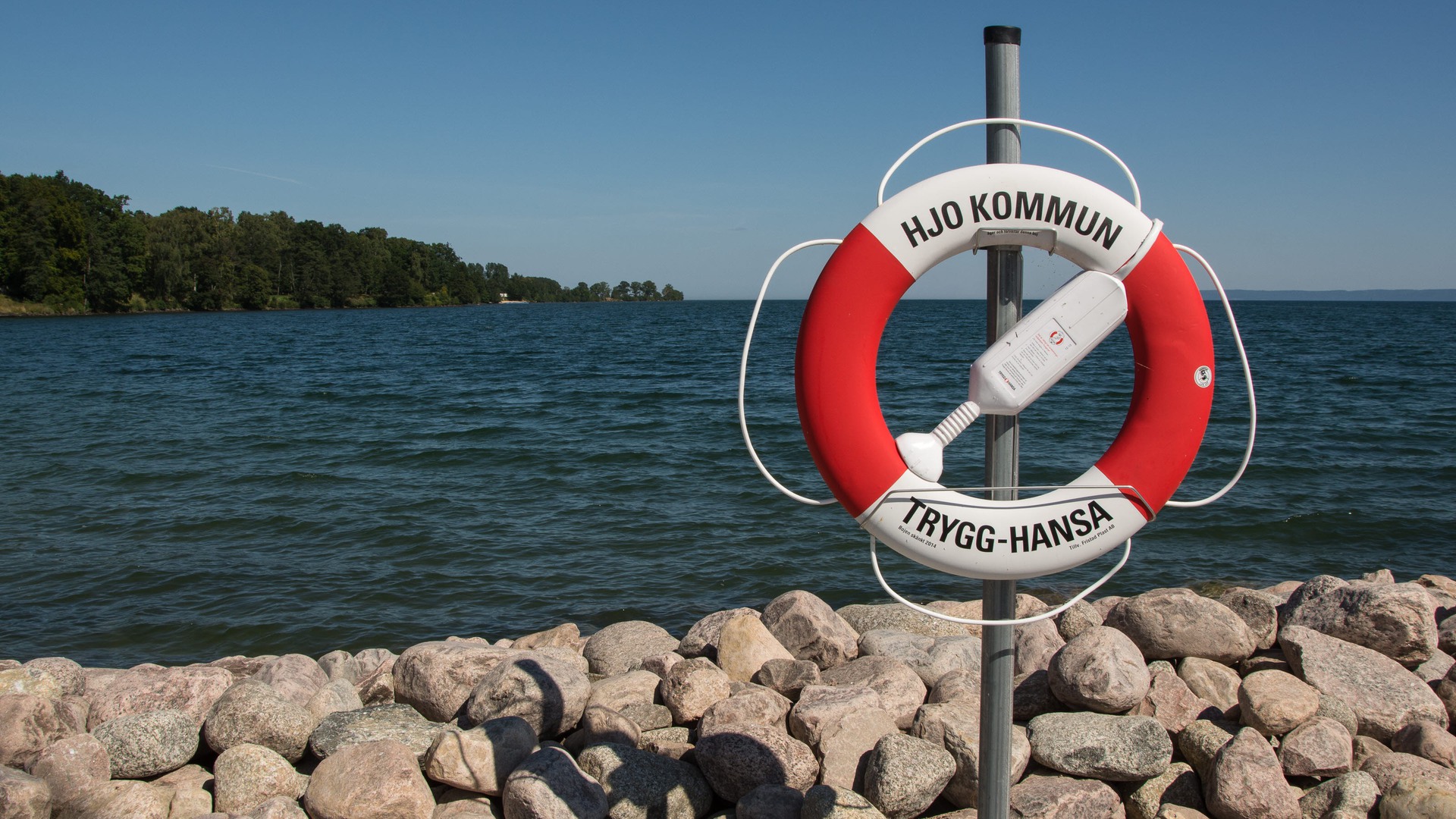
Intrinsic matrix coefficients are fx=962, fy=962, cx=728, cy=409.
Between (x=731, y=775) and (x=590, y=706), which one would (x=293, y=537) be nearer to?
(x=590, y=706)

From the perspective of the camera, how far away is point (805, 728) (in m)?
2.89

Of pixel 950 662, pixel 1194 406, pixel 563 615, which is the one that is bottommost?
pixel 563 615

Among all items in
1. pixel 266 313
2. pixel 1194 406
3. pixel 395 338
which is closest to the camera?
pixel 1194 406

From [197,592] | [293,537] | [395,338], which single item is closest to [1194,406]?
[197,592]

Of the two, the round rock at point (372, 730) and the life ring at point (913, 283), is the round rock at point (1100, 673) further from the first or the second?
the round rock at point (372, 730)

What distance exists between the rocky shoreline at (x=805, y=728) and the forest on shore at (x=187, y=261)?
54231 millimetres

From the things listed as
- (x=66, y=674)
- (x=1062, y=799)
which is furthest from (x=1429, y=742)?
(x=66, y=674)

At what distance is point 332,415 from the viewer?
14398 millimetres

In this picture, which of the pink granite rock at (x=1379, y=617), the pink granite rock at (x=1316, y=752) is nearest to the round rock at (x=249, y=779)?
the pink granite rock at (x=1316, y=752)

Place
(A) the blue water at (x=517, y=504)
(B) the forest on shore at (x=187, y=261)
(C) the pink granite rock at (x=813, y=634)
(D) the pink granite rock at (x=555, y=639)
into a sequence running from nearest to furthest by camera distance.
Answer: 1. (C) the pink granite rock at (x=813, y=634)
2. (D) the pink granite rock at (x=555, y=639)
3. (A) the blue water at (x=517, y=504)
4. (B) the forest on shore at (x=187, y=261)

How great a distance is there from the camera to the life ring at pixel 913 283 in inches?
77.2

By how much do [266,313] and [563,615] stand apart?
6828cm

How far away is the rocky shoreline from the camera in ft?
8.30

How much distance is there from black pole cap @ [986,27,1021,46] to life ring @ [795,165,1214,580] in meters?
0.28
